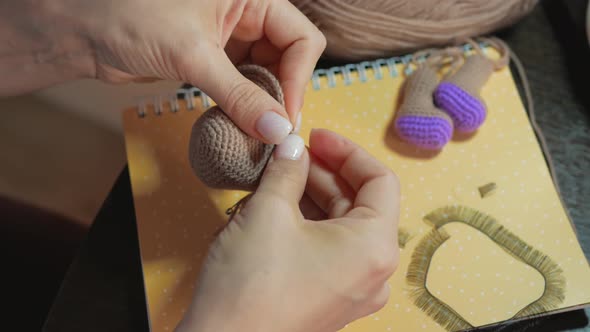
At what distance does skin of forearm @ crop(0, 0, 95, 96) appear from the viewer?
59cm

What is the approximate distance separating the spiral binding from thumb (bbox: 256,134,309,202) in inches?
9.1

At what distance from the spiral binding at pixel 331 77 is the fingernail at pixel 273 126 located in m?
0.23

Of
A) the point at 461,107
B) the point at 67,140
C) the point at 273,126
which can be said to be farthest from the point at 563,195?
the point at 67,140

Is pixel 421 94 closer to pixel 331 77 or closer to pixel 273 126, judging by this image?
pixel 331 77

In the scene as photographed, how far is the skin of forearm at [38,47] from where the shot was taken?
586 millimetres

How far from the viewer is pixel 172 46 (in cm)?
55

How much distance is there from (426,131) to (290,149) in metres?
0.22

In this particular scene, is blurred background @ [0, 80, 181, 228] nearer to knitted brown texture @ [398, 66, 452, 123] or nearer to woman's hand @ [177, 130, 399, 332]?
knitted brown texture @ [398, 66, 452, 123]

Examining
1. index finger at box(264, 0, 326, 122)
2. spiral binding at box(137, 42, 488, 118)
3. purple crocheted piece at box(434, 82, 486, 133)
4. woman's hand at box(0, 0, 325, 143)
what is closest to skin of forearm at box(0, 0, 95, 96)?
woman's hand at box(0, 0, 325, 143)

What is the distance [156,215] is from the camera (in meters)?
0.68

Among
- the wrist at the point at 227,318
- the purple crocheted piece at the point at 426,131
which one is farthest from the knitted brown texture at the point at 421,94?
the wrist at the point at 227,318

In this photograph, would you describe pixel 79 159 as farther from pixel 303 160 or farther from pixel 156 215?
pixel 303 160

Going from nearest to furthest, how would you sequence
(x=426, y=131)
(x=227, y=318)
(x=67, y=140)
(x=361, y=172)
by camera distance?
(x=227, y=318)
(x=361, y=172)
(x=426, y=131)
(x=67, y=140)

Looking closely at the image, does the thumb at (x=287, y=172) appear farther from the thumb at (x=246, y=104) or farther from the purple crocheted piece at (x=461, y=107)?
the purple crocheted piece at (x=461, y=107)
